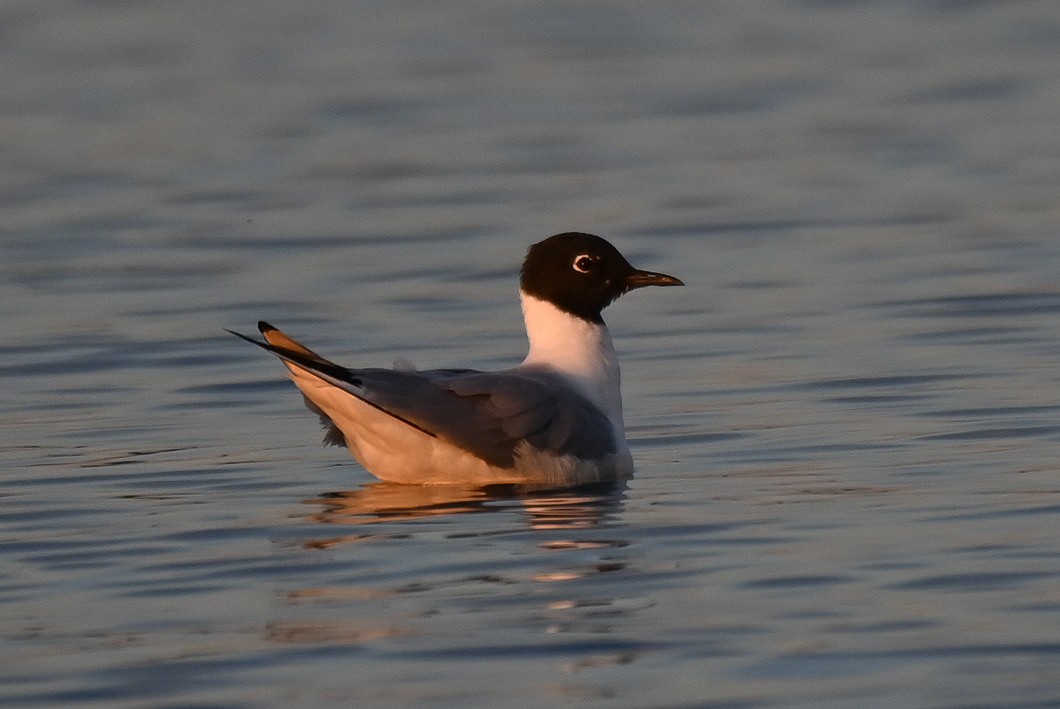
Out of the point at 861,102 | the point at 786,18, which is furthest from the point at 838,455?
the point at 786,18

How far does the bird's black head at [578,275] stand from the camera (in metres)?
11.7

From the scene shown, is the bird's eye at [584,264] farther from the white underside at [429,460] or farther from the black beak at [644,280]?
the white underside at [429,460]

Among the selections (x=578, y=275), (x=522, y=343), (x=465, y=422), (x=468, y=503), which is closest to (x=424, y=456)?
(x=465, y=422)

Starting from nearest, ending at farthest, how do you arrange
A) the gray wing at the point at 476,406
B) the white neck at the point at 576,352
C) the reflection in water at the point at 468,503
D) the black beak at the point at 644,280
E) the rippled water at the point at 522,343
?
the rippled water at the point at 522,343 < the reflection in water at the point at 468,503 < the gray wing at the point at 476,406 < the white neck at the point at 576,352 < the black beak at the point at 644,280

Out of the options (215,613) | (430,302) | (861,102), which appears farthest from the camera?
(861,102)

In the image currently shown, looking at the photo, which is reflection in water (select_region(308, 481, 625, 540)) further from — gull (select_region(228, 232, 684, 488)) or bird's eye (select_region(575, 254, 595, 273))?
bird's eye (select_region(575, 254, 595, 273))

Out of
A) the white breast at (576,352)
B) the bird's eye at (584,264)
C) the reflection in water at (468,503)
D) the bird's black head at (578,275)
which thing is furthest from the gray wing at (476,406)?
the bird's eye at (584,264)

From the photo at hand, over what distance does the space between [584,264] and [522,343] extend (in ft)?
8.35

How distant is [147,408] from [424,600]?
486 centimetres

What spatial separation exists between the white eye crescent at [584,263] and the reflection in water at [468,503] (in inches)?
57.5

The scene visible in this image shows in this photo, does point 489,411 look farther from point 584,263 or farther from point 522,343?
point 522,343

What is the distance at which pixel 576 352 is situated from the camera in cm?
1149

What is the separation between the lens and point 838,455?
11.0 meters

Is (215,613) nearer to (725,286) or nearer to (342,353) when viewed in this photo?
(342,353)
